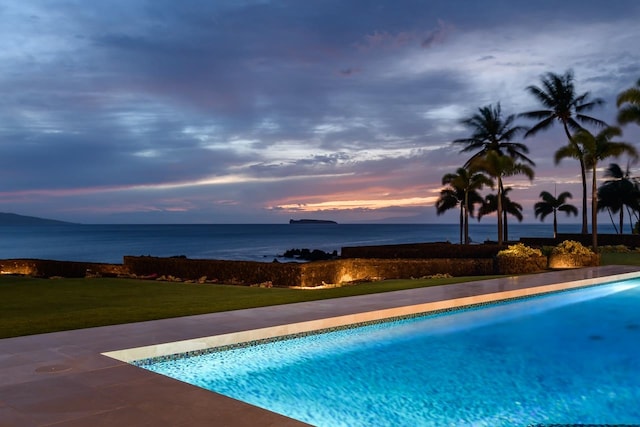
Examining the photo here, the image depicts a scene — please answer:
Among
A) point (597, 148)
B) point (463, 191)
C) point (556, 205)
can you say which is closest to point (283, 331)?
point (597, 148)

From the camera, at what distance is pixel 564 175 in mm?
43875

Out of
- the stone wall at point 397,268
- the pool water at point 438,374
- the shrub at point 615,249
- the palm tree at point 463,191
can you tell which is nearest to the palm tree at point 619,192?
the palm tree at point 463,191

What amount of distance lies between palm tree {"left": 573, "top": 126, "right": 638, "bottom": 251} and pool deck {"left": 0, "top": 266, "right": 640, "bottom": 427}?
64.0 feet

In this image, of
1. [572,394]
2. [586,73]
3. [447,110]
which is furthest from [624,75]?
[572,394]

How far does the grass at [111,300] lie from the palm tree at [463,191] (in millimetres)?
21477

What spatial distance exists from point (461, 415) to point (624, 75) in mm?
27840

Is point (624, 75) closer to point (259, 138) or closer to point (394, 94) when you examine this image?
point (394, 94)

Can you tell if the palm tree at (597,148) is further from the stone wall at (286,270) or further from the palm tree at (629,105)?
the stone wall at (286,270)

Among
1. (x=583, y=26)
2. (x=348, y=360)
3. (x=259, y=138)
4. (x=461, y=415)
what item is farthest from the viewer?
(x=259, y=138)

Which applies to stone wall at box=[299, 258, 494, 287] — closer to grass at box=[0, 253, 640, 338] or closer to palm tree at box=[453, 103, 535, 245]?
grass at box=[0, 253, 640, 338]

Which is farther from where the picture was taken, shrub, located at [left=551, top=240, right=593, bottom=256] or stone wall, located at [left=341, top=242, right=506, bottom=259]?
A: stone wall, located at [left=341, top=242, right=506, bottom=259]

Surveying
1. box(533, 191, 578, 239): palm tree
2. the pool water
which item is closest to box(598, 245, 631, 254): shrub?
box(533, 191, 578, 239): palm tree

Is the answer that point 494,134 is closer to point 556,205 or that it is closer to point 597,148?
point 597,148

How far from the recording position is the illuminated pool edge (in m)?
5.81
